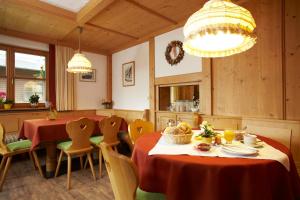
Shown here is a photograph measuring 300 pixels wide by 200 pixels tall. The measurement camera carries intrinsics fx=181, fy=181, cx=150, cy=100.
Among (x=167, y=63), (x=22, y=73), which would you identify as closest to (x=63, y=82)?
(x=22, y=73)

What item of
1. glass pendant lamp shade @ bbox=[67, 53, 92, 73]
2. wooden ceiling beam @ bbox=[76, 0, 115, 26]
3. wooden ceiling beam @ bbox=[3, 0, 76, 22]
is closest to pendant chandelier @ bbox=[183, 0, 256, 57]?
wooden ceiling beam @ bbox=[76, 0, 115, 26]

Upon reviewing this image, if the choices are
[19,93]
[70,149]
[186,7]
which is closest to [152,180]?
[70,149]

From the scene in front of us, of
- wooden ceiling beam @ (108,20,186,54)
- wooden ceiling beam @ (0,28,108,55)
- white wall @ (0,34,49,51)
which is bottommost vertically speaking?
white wall @ (0,34,49,51)

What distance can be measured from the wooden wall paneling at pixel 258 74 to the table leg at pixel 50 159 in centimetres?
267

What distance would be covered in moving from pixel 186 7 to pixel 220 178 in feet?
8.65

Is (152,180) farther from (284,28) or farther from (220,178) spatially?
(284,28)

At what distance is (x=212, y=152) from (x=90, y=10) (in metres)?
2.72

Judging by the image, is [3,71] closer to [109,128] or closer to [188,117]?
[109,128]

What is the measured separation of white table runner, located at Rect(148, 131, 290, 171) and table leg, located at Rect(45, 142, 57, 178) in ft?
6.67

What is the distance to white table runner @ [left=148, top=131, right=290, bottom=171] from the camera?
3.79ft

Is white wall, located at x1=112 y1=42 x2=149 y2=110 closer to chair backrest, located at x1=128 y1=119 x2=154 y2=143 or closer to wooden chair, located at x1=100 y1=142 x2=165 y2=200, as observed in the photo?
chair backrest, located at x1=128 y1=119 x2=154 y2=143

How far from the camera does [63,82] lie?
4.34 meters

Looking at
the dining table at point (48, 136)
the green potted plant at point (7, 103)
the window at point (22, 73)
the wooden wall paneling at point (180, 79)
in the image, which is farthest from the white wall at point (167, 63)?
the green potted plant at point (7, 103)

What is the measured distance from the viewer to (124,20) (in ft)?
10.8
